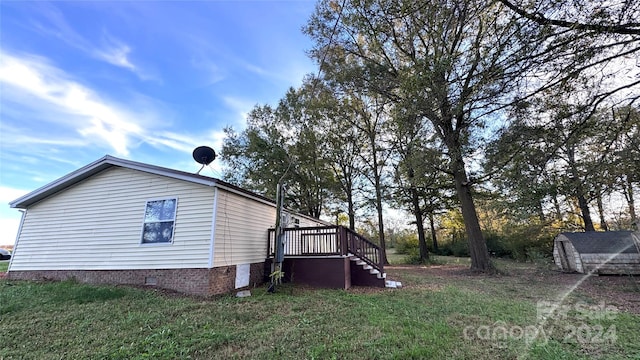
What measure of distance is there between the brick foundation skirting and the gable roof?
2.23 metres

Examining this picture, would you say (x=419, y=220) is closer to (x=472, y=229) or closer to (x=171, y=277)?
(x=472, y=229)

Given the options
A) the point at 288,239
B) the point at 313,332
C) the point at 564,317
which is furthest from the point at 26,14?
the point at 564,317

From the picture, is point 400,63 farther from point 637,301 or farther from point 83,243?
point 83,243

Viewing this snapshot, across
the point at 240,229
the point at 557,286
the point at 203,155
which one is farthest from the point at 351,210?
the point at 203,155

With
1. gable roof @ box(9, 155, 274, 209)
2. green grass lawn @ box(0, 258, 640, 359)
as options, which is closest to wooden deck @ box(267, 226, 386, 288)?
green grass lawn @ box(0, 258, 640, 359)

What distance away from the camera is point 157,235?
754 centimetres

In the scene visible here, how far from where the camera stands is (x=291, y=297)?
6668mm

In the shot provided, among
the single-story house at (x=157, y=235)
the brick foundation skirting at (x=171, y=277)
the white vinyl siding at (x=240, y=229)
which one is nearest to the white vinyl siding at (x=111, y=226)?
the single-story house at (x=157, y=235)

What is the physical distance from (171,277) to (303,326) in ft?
14.5

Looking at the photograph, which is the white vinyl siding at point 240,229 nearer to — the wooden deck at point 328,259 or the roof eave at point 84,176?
the wooden deck at point 328,259

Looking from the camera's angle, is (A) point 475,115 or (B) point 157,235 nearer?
(B) point 157,235

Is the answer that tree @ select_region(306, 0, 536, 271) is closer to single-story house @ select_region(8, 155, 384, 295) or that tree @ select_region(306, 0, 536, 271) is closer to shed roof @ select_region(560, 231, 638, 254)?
shed roof @ select_region(560, 231, 638, 254)

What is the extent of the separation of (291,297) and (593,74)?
829cm

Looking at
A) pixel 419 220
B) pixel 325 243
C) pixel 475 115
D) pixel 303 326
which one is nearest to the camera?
pixel 303 326
